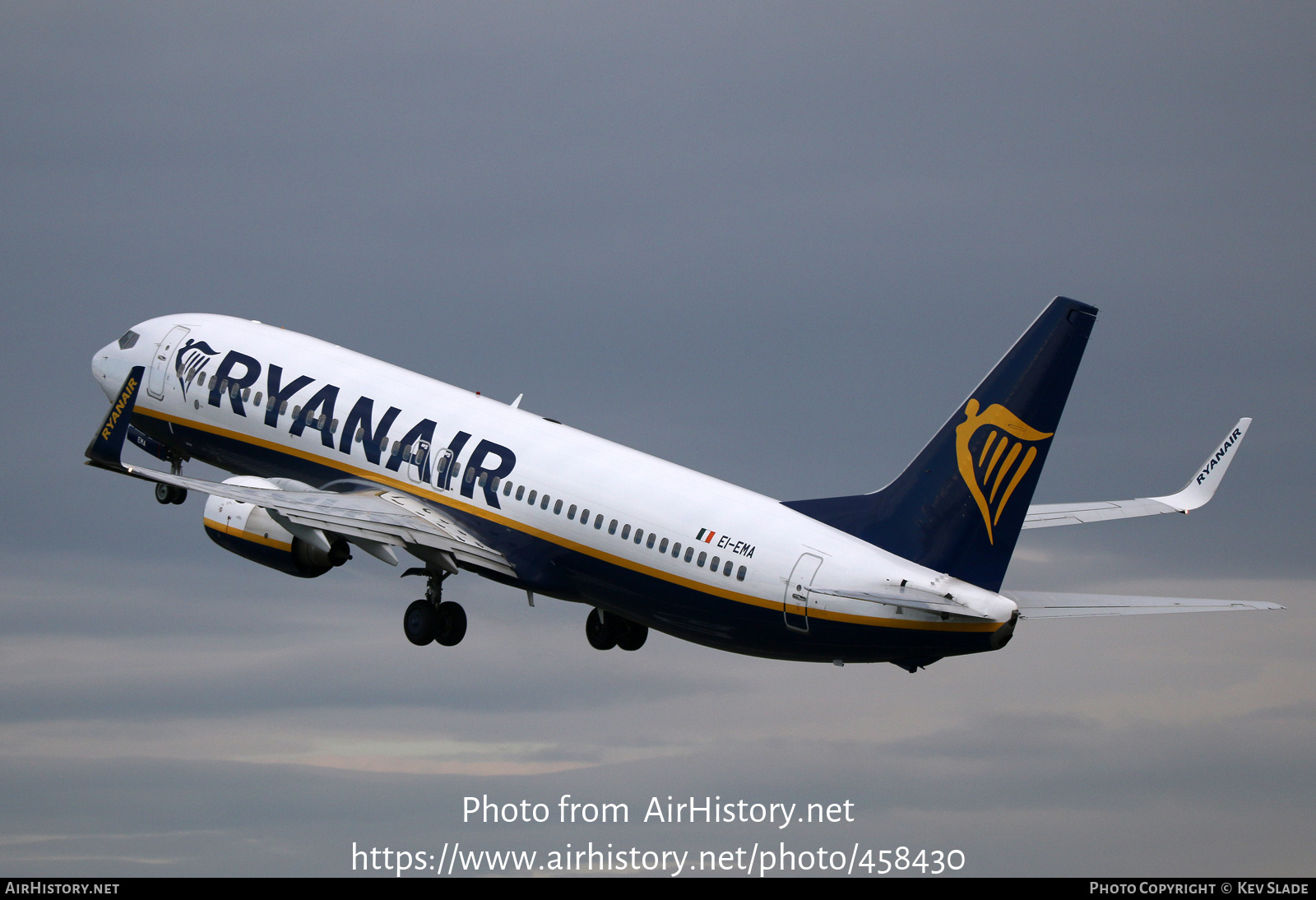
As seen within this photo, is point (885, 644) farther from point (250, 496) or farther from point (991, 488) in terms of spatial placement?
point (250, 496)

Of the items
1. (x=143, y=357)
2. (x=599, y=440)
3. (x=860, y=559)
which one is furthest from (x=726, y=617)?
(x=143, y=357)

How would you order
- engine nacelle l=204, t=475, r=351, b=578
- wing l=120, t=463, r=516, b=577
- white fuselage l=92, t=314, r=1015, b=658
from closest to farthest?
white fuselage l=92, t=314, r=1015, b=658, wing l=120, t=463, r=516, b=577, engine nacelle l=204, t=475, r=351, b=578

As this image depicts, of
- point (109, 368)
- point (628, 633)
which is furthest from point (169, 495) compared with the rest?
point (628, 633)

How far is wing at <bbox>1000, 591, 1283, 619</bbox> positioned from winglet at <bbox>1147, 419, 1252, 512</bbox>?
33.0ft

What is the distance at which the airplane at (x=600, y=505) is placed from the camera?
35781 millimetres

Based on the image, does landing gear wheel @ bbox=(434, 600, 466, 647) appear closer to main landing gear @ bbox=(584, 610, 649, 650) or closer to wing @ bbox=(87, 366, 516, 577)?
wing @ bbox=(87, 366, 516, 577)

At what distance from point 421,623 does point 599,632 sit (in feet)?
18.5

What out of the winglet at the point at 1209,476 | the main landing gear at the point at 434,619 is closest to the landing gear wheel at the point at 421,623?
the main landing gear at the point at 434,619

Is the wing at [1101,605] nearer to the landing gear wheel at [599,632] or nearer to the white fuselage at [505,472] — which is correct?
the white fuselage at [505,472]

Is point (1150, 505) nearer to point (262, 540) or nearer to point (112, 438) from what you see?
point (262, 540)

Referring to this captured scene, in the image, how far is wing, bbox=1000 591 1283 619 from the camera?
33500 mm

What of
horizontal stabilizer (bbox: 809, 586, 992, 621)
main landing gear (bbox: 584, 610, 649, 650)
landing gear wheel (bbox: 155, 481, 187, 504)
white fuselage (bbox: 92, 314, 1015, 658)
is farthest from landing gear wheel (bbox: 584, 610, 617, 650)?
landing gear wheel (bbox: 155, 481, 187, 504)

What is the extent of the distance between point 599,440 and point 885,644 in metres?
10.7

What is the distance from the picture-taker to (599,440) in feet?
145
